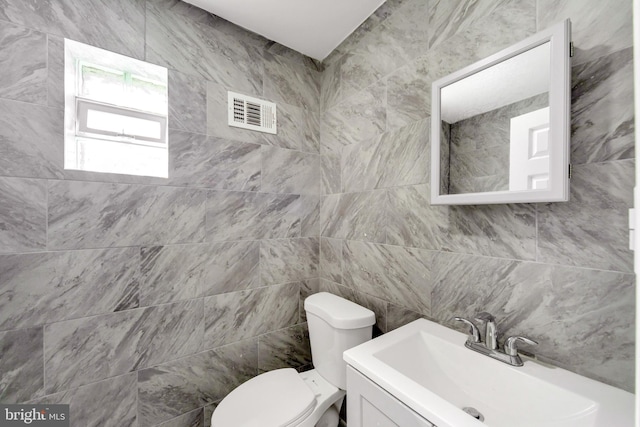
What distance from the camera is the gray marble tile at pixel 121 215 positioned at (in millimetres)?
1096

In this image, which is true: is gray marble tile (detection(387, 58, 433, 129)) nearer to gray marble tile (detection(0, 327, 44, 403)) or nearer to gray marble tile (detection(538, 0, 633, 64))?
gray marble tile (detection(538, 0, 633, 64))

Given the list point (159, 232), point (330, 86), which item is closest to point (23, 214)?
point (159, 232)

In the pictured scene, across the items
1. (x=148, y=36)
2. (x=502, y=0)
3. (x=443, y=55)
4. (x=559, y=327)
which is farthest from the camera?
(x=148, y=36)

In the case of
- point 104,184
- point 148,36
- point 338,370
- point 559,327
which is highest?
point 148,36

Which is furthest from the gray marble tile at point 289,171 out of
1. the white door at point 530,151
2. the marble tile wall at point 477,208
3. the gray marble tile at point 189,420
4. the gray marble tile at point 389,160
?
the gray marble tile at point 189,420

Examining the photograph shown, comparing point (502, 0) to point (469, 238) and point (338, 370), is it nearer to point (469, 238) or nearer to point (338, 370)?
point (469, 238)

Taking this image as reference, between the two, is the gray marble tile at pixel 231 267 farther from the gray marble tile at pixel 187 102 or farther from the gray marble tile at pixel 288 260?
the gray marble tile at pixel 187 102

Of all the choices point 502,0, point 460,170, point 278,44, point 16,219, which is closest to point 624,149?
point 460,170

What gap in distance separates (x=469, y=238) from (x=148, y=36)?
181 cm

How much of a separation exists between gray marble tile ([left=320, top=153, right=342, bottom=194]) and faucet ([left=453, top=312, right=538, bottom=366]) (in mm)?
1066

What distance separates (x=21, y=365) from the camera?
3.35 ft

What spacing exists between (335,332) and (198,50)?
171cm

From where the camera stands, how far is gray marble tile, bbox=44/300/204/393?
108cm

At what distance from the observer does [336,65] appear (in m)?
1.74
